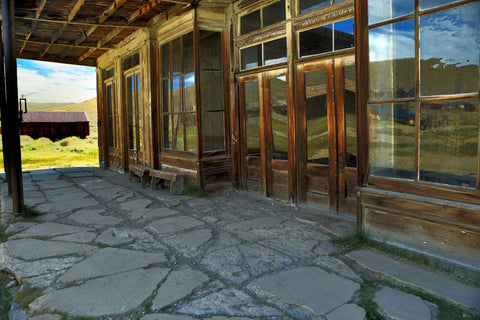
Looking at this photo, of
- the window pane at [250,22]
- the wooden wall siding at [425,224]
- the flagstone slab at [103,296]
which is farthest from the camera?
the window pane at [250,22]

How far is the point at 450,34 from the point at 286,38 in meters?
2.40

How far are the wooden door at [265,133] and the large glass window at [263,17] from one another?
2.45 feet

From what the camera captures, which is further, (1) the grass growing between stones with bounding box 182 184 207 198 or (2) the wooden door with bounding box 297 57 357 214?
(1) the grass growing between stones with bounding box 182 184 207 198

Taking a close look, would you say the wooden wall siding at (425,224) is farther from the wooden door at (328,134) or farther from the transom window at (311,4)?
the transom window at (311,4)

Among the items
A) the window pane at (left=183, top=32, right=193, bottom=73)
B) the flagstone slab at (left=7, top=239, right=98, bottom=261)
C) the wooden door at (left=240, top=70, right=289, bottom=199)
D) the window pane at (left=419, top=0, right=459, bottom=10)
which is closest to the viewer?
the window pane at (left=419, top=0, right=459, bottom=10)

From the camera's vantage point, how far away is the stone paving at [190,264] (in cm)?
219

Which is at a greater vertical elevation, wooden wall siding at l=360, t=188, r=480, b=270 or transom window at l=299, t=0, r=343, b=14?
transom window at l=299, t=0, r=343, b=14

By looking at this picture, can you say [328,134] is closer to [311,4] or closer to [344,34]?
[344,34]

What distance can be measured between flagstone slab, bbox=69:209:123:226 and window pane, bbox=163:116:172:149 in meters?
2.28

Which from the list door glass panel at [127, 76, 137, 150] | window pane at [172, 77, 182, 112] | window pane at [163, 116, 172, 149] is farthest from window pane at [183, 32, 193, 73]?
door glass panel at [127, 76, 137, 150]

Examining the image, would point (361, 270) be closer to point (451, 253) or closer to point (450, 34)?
point (451, 253)

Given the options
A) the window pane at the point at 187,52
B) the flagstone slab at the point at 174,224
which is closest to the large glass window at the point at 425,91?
the flagstone slab at the point at 174,224

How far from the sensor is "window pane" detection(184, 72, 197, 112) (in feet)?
19.7

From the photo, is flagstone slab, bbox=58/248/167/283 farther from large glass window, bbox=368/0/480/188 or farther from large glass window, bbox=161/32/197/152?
large glass window, bbox=161/32/197/152
